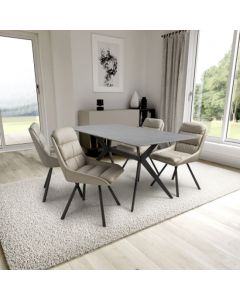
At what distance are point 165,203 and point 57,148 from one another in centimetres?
128

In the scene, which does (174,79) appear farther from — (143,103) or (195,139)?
(195,139)

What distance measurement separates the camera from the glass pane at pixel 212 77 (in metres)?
3.70

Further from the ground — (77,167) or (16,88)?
(16,88)

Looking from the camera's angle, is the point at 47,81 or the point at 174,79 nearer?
the point at 174,79

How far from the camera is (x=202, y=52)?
4.01m

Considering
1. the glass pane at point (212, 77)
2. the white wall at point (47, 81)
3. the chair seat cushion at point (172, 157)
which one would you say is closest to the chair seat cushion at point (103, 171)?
the chair seat cushion at point (172, 157)

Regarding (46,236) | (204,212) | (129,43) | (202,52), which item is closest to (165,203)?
(204,212)

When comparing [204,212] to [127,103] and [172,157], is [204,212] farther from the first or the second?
[127,103]

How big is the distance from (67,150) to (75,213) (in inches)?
24.6

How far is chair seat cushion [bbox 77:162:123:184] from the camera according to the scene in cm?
196

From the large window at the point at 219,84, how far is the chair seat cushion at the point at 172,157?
1.56 metres

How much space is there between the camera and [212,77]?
12.9 feet

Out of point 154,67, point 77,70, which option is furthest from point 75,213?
point 154,67

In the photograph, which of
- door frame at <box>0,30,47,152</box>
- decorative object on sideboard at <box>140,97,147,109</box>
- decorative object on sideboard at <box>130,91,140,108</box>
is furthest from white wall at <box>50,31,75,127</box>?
decorative object on sideboard at <box>140,97,147,109</box>
